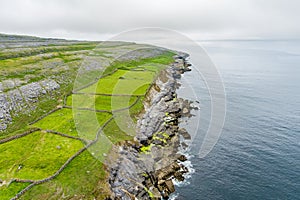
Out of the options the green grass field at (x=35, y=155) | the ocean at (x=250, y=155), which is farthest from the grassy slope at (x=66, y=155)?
the ocean at (x=250, y=155)

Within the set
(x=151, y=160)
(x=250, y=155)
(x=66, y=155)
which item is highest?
(x=66, y=155)

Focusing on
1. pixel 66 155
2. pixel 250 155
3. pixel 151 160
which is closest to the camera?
pixel 66 155

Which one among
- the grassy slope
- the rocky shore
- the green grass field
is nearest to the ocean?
the rocky shore

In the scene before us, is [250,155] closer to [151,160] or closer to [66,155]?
[151,160]

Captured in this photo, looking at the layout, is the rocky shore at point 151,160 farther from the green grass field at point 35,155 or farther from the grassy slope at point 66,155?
the green grass field at point 35,155

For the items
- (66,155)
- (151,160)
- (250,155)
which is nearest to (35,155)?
(66,155)

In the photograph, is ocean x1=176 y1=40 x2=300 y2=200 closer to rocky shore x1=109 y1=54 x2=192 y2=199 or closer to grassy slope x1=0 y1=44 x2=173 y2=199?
rocky shore x1=109 y1=54 x2=192 y2=199

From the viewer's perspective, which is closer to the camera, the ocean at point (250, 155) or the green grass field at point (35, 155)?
the green grass field at point (35, 155)

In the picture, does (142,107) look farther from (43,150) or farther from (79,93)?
(43,150)
